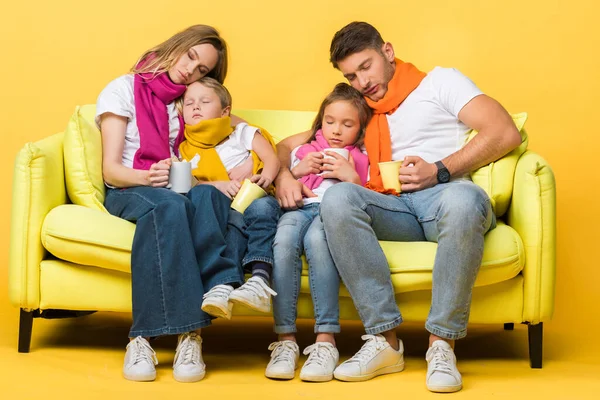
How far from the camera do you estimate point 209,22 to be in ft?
15.8

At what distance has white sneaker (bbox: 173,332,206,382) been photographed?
10.3 feet

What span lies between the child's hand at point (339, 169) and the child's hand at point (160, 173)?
0.58 m

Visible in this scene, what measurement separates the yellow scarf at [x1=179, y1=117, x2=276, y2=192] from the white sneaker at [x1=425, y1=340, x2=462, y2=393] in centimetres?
92

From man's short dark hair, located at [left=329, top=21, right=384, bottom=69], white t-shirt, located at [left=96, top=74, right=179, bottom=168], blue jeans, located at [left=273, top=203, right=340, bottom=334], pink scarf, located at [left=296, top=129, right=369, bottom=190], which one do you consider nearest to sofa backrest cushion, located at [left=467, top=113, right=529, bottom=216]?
pink scarf, located at [left=296, top=129, right=369, bottom=190]

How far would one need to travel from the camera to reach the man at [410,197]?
3199mm

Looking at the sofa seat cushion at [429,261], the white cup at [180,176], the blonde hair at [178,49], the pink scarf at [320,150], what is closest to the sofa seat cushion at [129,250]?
the sofa seat cushion at [429,261]

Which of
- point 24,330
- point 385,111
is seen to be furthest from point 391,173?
point 24,330

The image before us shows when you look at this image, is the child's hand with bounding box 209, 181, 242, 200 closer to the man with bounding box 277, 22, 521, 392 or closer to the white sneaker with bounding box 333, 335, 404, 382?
the man with bounding box 277, 22, 521, 392

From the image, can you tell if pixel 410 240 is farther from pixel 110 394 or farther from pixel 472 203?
pixel 110 394

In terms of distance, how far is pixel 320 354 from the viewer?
127 inches

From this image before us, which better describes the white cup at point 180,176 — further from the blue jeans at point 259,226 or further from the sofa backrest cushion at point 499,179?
the sofa backrest cushion at point 499,179

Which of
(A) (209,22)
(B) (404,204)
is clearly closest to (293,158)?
(B) (404,204)

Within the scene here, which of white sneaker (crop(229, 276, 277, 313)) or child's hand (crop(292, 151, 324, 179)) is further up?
child's hand (crop(292, 151, 324, 179))

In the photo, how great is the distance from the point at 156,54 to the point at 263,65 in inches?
38.6
